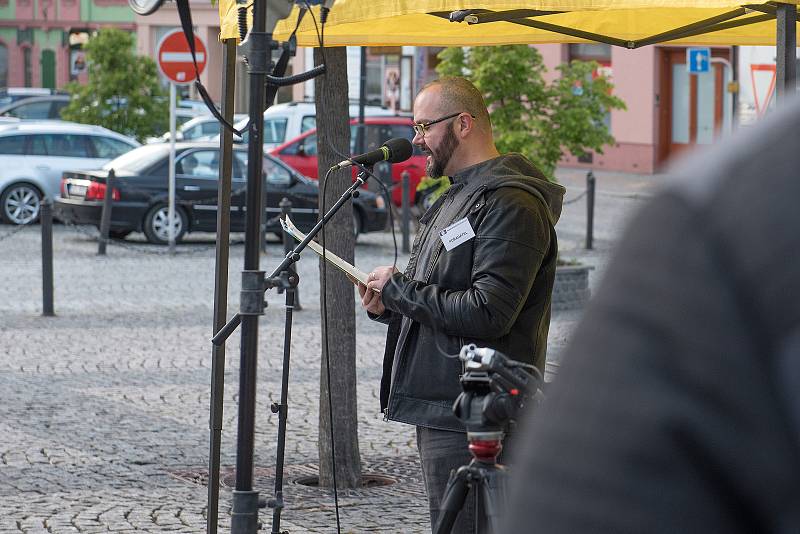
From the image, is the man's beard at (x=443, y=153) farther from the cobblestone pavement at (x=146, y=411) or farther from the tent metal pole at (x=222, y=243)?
the tent metal pole at (x=222, y=243)

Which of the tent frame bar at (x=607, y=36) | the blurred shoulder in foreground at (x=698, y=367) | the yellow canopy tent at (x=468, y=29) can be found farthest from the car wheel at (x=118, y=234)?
the blurred shoulder in foreground at (x=698, y=367)

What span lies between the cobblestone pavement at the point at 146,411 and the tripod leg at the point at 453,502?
1.24 ft

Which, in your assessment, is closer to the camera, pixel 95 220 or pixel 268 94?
pixel 268 94

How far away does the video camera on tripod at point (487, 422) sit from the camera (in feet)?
8.60

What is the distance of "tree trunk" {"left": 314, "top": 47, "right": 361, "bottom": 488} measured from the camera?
6.66m

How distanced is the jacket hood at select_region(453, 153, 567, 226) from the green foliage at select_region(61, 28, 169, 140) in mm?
21733

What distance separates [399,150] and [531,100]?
899cm

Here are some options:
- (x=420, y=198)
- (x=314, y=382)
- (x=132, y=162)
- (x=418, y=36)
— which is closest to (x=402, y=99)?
(x=420, y=198)

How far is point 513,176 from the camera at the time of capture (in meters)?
4.13

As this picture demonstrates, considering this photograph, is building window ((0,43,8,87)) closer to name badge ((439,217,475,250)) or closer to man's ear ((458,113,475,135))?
man's ear ((458,113,475,135))

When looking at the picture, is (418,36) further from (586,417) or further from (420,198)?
(420,198)

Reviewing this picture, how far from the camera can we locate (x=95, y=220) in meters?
17.7

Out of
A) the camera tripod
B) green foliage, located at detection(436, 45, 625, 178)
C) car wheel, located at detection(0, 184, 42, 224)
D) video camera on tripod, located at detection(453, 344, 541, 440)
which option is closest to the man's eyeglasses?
video camera on tripod, located at detection(453, 344, 541, 440)

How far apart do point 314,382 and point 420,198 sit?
37.2 feet
